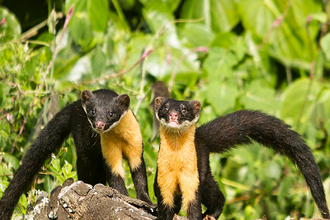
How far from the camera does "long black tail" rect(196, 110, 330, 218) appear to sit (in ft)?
15.1

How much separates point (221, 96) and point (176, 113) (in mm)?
3305

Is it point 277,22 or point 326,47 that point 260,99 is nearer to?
point 326,47

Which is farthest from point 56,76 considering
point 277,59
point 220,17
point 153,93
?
point 277,59

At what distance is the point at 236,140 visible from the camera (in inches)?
187

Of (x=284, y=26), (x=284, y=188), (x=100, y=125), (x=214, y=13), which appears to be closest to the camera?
(x=100, y=125)

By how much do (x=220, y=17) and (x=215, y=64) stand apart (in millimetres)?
1648

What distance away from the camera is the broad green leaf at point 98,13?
7.75m

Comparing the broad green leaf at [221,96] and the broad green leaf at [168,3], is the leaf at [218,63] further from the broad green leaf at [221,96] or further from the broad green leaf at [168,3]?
the broad green leaf at [168,3]

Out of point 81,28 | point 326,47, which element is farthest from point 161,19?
point 326,47

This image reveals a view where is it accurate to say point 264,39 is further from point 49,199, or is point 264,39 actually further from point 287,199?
point 49,199

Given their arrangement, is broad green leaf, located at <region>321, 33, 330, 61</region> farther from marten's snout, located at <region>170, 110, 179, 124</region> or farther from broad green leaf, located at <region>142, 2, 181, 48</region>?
marten's snout, located at <region>170, 110, 179, 124</region>

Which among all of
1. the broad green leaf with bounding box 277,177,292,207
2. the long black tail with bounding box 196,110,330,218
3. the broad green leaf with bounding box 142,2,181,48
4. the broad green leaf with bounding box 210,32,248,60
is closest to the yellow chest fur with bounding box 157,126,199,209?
the long black tail with bounding box 196,110,330,218

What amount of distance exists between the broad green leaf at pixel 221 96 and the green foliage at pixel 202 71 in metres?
0.01

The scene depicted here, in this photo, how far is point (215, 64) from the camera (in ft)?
26.1
